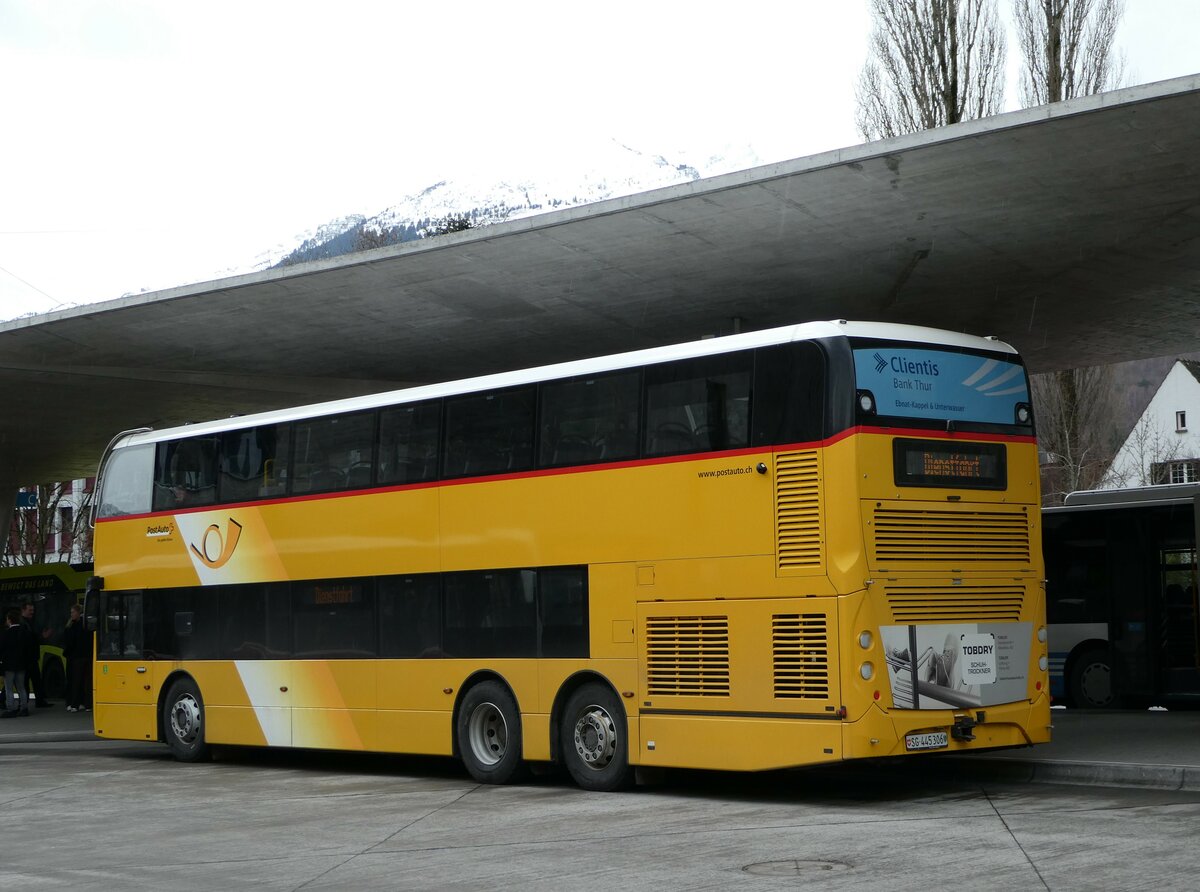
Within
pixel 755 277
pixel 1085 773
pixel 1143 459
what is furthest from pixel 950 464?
pixel 1143 459

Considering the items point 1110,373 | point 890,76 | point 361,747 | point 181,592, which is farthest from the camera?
point 1110,373

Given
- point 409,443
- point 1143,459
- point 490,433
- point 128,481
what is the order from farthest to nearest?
1. point 1143,459
2. point 128,481
3. point 409,443
4. point 490,433

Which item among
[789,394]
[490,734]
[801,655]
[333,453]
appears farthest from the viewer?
[333,453]

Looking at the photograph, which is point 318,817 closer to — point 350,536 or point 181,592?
point 350,536

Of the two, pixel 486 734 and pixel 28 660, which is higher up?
pixel 28 660

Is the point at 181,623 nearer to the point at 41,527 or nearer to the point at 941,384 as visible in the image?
the point at 941,384

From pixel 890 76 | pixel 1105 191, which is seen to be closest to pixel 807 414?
pixel 1105 191

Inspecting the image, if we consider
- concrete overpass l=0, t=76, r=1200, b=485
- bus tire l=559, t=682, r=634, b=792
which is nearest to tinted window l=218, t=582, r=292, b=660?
concrete overpass l=0, t=76, r=1200, b=485

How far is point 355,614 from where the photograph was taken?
16906 millimetres

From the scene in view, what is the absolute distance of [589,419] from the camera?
14.3m

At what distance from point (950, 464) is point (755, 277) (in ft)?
22.4

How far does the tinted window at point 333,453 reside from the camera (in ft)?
54.8

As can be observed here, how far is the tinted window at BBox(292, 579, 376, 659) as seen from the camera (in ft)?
55.0

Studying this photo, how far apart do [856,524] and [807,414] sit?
3.18 ft
